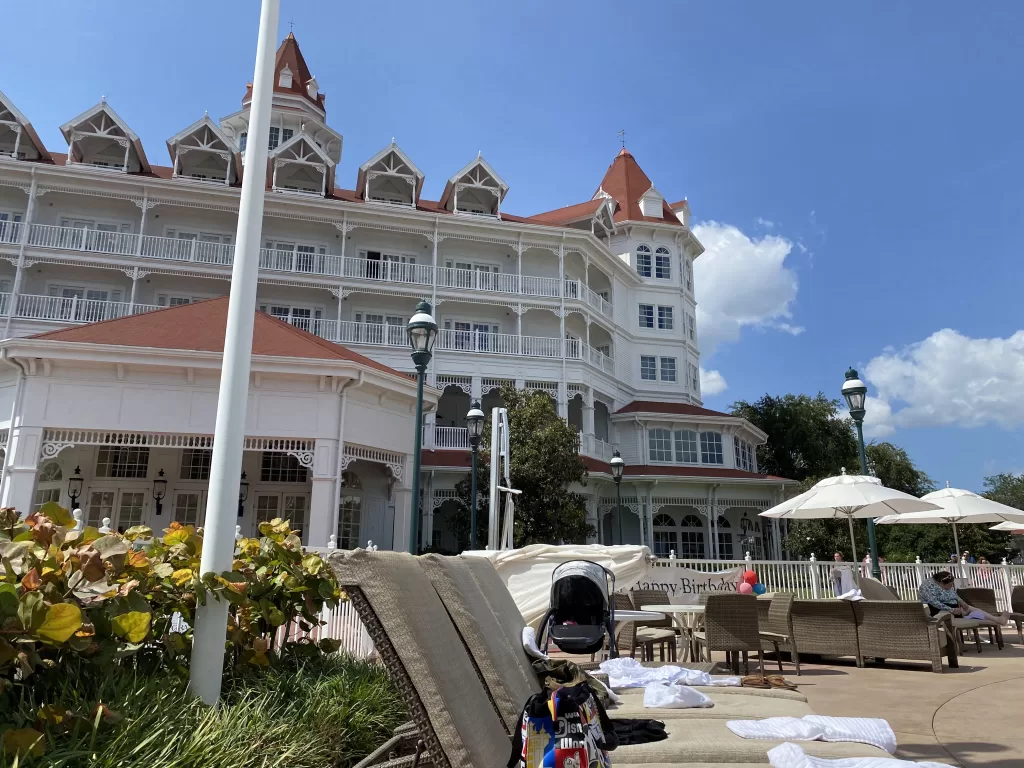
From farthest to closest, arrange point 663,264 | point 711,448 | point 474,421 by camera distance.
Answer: point 663,264
point 711,448
point 474,421

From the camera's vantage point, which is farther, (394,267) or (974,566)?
(394,267)

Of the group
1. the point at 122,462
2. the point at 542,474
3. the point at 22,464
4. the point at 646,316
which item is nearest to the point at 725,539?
the point at 646,316

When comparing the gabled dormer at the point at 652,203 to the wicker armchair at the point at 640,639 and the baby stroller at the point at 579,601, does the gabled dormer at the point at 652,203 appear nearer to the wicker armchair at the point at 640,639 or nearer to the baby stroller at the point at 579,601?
the wicker armchair at the point at 640,639

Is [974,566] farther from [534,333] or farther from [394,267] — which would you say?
[394,267]

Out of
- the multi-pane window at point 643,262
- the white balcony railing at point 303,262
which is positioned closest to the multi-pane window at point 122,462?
the white balcony railing at point 303,262

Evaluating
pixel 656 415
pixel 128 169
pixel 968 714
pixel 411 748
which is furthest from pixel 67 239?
pixel 968 714

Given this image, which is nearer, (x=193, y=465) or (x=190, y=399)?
(x=190, y=399)

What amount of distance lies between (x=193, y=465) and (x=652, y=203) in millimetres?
23691

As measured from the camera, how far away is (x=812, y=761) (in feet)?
9.40

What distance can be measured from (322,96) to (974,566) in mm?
34302

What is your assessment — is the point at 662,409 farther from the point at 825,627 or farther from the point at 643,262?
the point at 825,627

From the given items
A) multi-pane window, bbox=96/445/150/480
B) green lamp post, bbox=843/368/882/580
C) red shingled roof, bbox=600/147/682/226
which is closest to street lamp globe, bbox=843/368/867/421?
green lamp post, bbox=843/368/882/580

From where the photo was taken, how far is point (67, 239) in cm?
A: 2367

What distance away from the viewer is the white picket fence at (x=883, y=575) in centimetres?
1367
